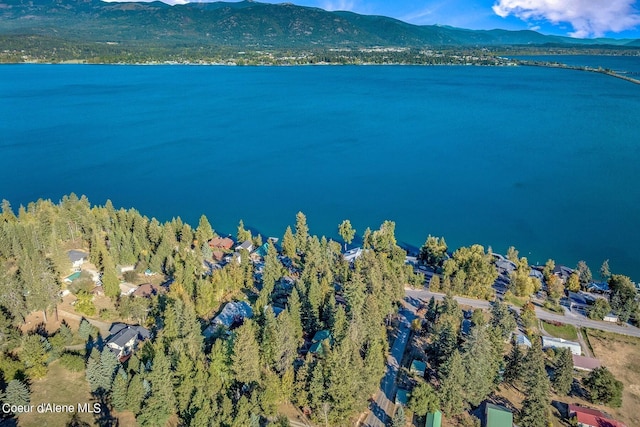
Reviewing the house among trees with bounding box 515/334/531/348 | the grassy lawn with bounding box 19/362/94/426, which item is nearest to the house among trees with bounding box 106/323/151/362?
the grassy lawn with bounding box 19/362/94/426

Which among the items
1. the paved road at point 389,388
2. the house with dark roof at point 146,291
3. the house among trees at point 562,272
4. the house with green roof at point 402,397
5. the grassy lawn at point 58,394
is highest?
the house with dark roof at point 146,291

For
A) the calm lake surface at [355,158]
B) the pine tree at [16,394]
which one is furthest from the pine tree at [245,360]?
the calm lake surface at [355,158]

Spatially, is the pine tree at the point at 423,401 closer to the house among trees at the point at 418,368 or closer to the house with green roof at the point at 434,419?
the house with green roof at the point at 434,419

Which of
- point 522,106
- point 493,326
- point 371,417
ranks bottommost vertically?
point 371,417

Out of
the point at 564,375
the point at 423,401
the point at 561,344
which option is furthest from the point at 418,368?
the point at 561,344

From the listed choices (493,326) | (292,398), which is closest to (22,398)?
(292,398)

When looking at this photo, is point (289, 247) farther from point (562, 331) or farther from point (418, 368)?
point (562, 331)

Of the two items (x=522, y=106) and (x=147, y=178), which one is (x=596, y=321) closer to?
(x=147, y=178)
